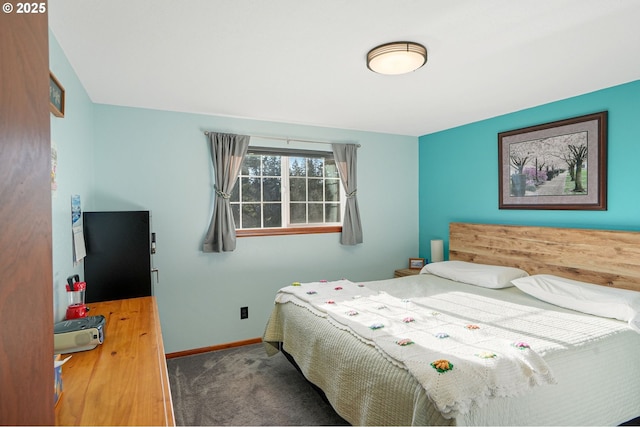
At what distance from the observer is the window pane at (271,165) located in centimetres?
396

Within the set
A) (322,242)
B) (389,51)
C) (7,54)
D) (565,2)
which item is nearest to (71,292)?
(7,54)

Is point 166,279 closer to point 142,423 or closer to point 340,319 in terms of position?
point 340,319

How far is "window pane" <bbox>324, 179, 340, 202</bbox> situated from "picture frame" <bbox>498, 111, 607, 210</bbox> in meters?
1.83

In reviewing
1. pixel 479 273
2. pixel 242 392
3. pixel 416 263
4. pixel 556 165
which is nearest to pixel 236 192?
pixel 242 392

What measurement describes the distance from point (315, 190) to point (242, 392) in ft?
7.61

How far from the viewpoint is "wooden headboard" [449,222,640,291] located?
2.65 m

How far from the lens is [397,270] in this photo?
14.7 feet

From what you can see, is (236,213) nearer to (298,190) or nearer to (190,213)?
(190,213)

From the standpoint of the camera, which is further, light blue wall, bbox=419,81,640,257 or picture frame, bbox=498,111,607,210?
picture frame, bbox=498,111,607,210

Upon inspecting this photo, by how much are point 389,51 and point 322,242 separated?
8.33 feet

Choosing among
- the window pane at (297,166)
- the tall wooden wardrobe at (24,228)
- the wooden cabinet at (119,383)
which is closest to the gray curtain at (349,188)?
the window pane at (297,166)

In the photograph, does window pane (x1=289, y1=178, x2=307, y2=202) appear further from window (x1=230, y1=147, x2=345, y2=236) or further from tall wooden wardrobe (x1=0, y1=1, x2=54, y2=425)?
tall wooden wardrobe (x1=0, y1=1, x2=54, y2=425)

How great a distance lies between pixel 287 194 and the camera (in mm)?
4059

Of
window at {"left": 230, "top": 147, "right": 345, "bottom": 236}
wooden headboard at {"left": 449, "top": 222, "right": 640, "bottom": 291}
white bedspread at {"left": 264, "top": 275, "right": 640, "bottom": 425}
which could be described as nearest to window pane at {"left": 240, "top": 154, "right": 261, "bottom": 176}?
window at {"left": 230, "top": 147, "right": 345, "bottom": 236}
